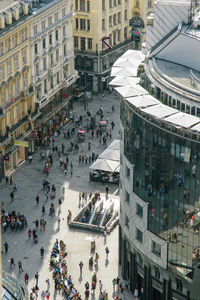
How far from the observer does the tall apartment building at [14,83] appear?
12056cm

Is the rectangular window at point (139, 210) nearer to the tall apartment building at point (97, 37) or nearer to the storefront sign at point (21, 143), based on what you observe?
the storefront sign at point (21, 143)

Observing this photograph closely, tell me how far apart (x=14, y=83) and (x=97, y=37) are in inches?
1658

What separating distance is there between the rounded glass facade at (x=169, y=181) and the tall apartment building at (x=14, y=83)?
36424mm

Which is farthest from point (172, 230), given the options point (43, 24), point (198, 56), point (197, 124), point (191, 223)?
point (43, 24)

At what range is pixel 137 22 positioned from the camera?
563 feet

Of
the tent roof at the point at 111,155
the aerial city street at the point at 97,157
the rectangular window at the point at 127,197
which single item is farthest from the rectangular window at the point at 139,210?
the tent roof at the point at 111,155

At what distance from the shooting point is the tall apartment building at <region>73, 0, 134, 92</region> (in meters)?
161

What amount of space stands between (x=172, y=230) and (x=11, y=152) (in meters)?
47.3

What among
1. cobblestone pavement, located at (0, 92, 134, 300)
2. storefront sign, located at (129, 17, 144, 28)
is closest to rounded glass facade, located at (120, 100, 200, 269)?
cobblestone pavement, located at (0, 92, 134, 300)

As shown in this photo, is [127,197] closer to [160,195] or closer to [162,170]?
[160,195]

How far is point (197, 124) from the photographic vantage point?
79.7 meters

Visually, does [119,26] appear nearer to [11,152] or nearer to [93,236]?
[11,152]

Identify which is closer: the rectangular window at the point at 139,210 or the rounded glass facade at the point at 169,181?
the rounded glass facade at the point at 169,181

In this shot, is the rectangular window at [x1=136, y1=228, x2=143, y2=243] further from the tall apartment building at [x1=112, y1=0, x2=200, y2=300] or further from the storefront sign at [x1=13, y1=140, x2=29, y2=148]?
the storefront sign at [x1=13, y1=140, x2=29, y2=148]
